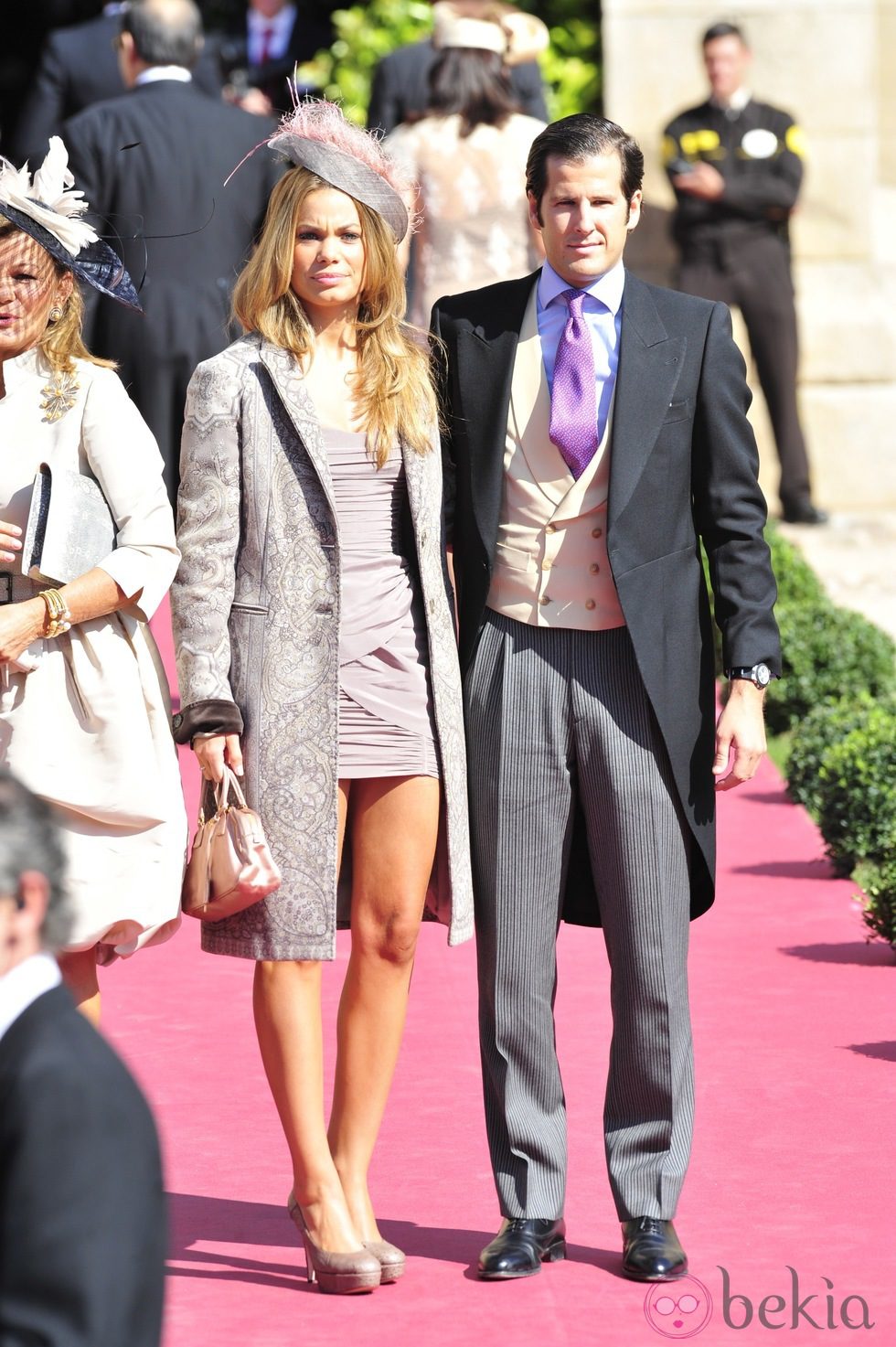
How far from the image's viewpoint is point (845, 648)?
29.1 ft

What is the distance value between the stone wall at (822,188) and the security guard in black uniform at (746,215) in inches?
37.3

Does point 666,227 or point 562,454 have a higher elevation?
point 666,227

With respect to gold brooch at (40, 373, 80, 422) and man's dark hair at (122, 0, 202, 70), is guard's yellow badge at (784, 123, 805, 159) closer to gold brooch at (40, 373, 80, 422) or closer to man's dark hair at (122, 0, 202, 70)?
man's dark hair at (122, 0, 202, 70)

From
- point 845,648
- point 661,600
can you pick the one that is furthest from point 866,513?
point 661,600

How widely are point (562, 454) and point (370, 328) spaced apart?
1.37 feet

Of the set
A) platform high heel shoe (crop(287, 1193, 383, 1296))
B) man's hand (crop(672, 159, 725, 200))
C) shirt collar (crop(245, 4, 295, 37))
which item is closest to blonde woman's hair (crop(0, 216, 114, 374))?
platform high heel shoe (crop(287, 1193, 383, 1296))

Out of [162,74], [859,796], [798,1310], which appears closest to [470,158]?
[162,74]

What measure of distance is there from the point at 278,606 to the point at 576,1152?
56.3 inches

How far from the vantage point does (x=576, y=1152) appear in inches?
174

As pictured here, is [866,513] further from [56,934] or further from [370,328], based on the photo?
[56,934]

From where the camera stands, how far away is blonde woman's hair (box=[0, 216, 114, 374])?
366 centimetres

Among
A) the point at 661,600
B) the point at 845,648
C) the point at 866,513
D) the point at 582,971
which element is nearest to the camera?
the point at 661,600

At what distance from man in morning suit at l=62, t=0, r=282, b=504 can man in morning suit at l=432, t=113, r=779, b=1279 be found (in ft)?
10.8

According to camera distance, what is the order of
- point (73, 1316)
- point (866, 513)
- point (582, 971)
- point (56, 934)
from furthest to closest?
1. point (866, 513)
2. point (582, 971)
3. point (56, 934)
4. point (73, 1316)
